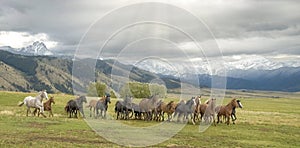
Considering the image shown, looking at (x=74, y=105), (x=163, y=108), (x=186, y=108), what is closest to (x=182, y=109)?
(x=186, y=108)

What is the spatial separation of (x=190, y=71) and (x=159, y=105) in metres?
9.28

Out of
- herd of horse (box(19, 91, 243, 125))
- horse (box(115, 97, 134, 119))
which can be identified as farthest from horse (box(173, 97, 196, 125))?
horse (box(115, 97, 134, 119))

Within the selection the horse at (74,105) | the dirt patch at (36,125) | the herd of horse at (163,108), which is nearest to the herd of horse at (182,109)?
the herd of horse at (163,108)

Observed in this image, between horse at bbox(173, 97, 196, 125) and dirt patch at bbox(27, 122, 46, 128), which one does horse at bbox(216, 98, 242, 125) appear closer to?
horse at bbox(173, 97, 196, 125)

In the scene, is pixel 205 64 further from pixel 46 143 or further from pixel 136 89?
pixel 136 89

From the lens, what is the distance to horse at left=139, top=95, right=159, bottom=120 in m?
38.1

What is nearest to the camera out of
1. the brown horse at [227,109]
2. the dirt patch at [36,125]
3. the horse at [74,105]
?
the dirt patch at [36,125]

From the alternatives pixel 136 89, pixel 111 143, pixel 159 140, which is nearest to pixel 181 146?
pixel 159 140

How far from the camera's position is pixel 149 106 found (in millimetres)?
38562

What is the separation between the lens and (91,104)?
42.9m

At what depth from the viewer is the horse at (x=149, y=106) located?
125 ft

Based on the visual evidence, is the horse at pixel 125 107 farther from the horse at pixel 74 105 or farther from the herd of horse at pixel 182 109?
the horse at pixel 74 105

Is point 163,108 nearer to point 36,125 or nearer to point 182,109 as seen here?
point 182,109

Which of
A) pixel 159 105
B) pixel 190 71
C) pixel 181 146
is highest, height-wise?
pixel 190 71
